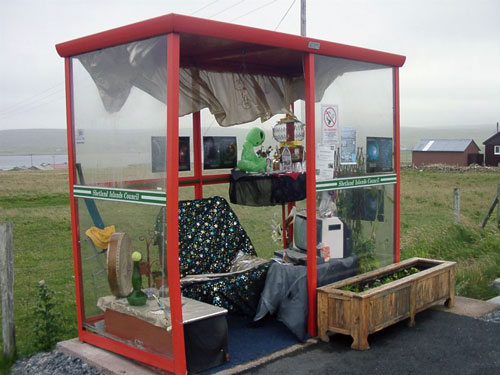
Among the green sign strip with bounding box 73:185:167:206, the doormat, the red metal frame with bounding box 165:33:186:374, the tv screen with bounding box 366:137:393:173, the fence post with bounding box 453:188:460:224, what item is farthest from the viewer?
the fence post with bounding box 453:188:460:224

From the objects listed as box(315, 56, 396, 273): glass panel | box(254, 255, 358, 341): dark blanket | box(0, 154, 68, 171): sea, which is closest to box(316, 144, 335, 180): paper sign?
box(315, 56, 396, 273): glass panel

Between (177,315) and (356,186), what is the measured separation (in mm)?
2347

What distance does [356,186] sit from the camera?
225 inches

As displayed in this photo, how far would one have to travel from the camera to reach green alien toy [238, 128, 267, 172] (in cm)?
655

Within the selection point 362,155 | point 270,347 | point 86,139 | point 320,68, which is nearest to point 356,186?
point 362,155

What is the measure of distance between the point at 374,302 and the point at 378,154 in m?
1.67

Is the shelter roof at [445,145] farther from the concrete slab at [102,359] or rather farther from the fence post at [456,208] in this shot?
the concrete slab at [102,359]

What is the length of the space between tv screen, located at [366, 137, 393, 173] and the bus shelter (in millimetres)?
20

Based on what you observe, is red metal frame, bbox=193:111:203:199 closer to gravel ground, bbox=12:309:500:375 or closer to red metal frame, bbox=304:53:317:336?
red metal frame, bbox=304:53:317:336

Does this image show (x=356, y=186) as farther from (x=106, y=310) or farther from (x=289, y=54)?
(x=106, y=310)

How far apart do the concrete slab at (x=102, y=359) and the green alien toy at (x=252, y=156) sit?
2540 mm

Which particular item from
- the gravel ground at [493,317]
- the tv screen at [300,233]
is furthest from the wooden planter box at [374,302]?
the tv screen at [300,233]

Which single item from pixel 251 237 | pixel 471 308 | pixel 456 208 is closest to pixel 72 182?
pixel 471 308

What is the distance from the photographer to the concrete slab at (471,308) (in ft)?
19.7
